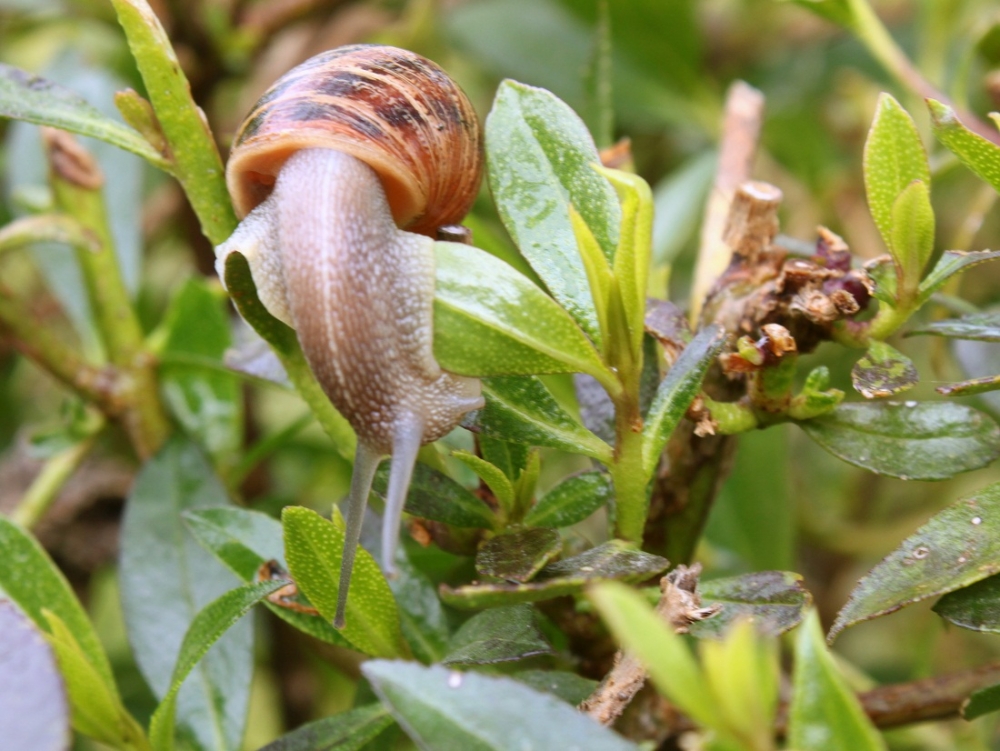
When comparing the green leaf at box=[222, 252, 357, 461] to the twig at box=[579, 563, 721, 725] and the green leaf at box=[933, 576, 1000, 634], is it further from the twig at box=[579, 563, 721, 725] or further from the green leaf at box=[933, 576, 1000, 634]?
the green leaf at box=[933, 576, 1000, 634]

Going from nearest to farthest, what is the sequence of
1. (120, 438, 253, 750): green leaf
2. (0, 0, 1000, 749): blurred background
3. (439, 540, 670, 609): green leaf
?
(439, 540, 670, 609): green leaf
(120, 438, 253, 750): green leaf
(0, 0, 1000, 749): blurred background

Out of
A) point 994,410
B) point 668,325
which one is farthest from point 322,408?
point 994,410

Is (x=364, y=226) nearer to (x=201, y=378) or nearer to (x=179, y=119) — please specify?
(x=179, y=119)

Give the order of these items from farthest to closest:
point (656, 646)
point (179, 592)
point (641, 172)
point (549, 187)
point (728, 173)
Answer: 1. point (641, 172)
2. point (728, 173)
3. point (179, 592)
4. point (549, 187)
5. point (656, 646)

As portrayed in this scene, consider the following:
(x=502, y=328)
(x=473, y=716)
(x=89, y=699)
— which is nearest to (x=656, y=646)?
(x=473, y=716)

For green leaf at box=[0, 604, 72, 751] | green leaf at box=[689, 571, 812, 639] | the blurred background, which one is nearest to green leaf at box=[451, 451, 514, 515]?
green leaf at box=[689, 571, 812, 639]

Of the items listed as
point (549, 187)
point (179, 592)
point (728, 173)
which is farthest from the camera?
point (728, 173)

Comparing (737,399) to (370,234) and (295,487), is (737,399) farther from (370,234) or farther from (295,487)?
(295,487)
